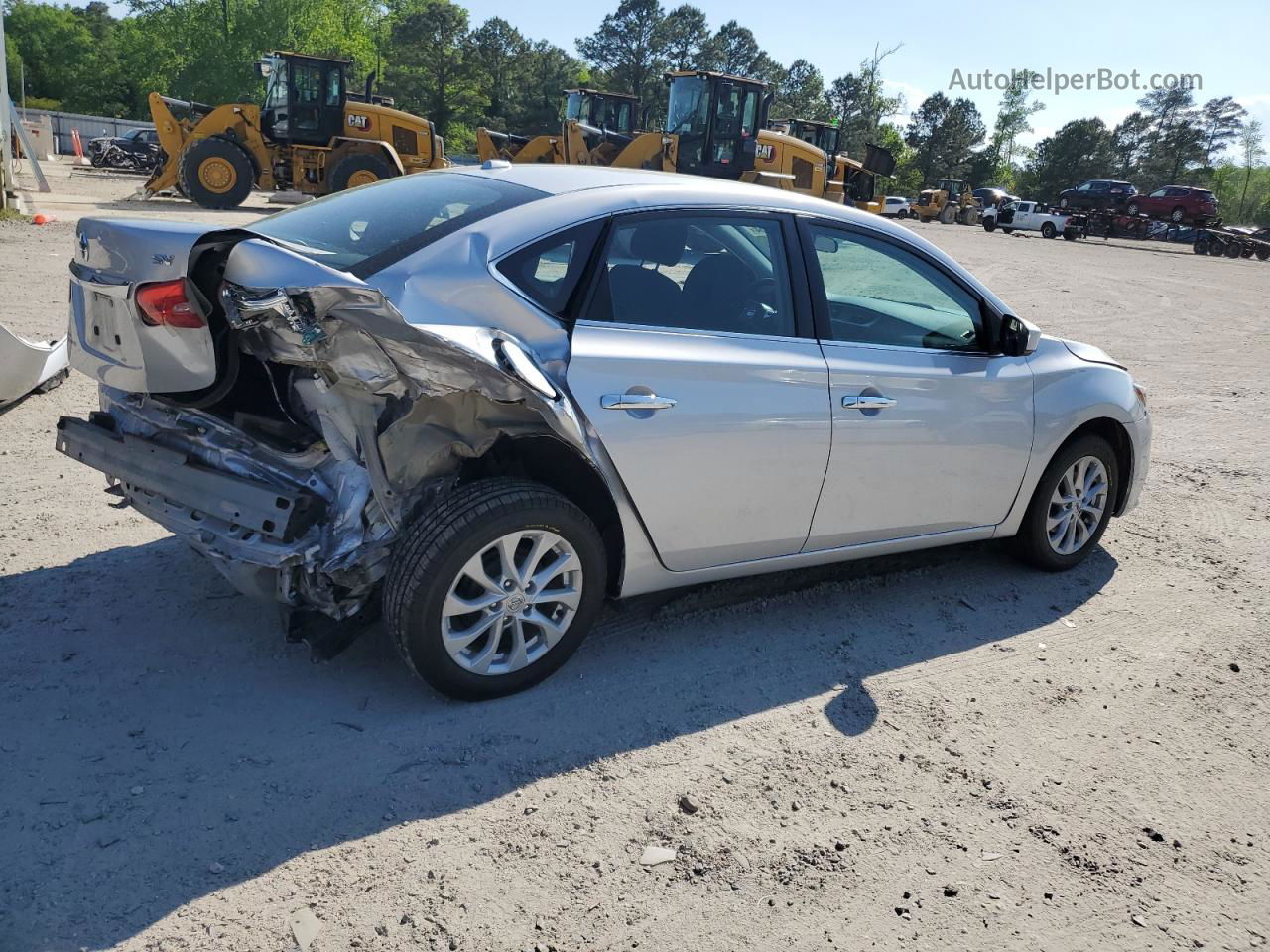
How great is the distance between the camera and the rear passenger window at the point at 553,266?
3.32m

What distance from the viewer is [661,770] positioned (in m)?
3.19

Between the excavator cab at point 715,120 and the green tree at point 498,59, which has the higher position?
the green tree at point 498,59

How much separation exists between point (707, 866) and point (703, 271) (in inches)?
82.6

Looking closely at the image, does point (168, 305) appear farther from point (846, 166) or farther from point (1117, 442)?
point (846, 166)

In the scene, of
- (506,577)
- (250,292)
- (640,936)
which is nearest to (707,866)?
(640,936)

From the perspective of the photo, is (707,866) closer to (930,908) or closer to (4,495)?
(930,908)

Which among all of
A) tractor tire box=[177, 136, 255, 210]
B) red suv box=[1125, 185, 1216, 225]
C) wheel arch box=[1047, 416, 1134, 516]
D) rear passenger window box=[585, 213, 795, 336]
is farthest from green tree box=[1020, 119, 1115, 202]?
rear passenger window box=[585, 213, 795, 336]

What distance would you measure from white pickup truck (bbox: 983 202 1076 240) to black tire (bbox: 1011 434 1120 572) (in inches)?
1594

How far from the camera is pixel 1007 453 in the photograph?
4453mm

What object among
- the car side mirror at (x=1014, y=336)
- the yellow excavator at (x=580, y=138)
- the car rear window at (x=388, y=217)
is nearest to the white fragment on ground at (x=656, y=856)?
the car rear window at (x=388, y=217)

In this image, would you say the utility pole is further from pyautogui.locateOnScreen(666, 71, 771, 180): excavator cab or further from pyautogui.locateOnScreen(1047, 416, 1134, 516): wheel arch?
pyautogui.locateOnScreen(1047, 416, 1134, 516): wheel arch

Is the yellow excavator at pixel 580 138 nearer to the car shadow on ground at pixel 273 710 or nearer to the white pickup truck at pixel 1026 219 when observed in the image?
the car shadow on ground at pixel 273 710

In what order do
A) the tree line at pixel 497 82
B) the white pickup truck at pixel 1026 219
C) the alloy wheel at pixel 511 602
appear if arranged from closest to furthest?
the alloy wheel at pixel 511 602 < the white pickup truck at pixel 1026 219 < the tree line at pixel 497 82

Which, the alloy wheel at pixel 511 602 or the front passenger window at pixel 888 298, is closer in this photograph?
the alloy wheel at pixel 511 602
